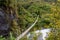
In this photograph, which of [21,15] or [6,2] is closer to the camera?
[6,2]

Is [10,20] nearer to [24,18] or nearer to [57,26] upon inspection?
[24,18]

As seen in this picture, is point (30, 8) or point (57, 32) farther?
point (30, 8)

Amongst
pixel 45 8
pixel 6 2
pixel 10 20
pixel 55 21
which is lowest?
pixel 45 8

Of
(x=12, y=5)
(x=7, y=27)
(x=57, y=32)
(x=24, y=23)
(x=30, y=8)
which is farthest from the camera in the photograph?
(x=30, y=8)

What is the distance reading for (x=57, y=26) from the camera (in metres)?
6.73

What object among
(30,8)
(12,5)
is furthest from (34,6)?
(12,5)

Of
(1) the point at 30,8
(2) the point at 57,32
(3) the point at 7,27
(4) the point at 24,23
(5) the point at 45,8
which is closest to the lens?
(2) the point at 57,32

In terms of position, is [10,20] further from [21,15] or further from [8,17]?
[21,15]

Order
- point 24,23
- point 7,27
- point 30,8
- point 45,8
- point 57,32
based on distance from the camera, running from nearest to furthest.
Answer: point 57,32 → point 7,27 → point 24,23 → point 30,8 → point 45,8

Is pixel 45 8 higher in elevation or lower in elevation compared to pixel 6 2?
lower

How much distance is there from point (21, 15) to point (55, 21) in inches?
261

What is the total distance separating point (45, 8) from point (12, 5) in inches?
211

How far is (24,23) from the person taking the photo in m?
12.7

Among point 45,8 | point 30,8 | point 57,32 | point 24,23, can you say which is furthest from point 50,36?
point 45,8
